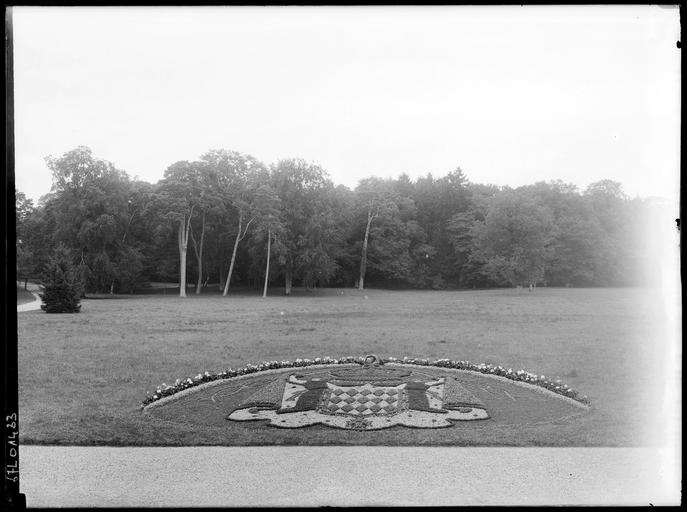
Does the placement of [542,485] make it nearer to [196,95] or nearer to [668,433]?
[668,433]

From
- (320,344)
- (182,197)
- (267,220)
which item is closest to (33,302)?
(182,197)

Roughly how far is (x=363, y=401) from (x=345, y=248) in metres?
1.77

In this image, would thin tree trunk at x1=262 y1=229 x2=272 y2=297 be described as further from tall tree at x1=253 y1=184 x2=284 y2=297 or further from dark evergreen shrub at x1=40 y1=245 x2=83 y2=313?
dark evergreen shrub at x1=40 y1=245 x2=83 y2=313

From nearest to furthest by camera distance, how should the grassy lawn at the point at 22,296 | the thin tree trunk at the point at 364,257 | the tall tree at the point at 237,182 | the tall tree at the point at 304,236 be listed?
the grassy lawn at the point at 22,296 < the tall tree at the point at 237,182 < the tall tree at the point at 304,236 < the thin tree trunk at the point at 364,257

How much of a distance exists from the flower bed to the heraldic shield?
162 millimetres

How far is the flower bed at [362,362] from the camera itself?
615 cm

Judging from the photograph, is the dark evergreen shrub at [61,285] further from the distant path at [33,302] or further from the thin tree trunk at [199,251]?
the thin tree trunk at [199,251]

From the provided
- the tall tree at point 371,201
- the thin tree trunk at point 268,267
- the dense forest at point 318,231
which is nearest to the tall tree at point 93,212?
the dense forest at point 318,231

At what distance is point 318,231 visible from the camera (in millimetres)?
6699

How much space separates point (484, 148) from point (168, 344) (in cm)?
→ 407

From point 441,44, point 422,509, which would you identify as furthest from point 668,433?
point 441,44

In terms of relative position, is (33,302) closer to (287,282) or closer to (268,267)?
(268,267)

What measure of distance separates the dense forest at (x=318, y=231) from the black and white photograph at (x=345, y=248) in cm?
3

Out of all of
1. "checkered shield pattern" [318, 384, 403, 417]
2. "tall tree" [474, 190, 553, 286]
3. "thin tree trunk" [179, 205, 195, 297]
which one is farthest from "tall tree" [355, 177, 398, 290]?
"thin tree trunk" [179, 205, 195, 297]
